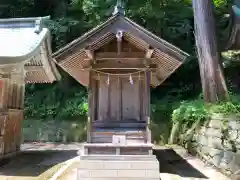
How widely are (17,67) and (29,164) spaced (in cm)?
350

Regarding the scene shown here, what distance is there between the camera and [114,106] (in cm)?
829

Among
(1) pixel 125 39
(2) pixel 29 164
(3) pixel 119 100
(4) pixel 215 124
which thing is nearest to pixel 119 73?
(3) pixel 119 100

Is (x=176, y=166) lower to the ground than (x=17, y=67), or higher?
lower

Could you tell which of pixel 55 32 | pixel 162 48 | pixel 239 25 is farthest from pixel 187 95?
pixel 162 48

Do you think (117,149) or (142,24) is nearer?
(117,149)

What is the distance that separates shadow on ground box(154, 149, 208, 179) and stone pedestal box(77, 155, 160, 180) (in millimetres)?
1256

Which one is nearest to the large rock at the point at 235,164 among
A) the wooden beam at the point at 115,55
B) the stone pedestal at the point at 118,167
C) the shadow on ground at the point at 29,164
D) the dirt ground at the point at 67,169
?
the dirt ground at the point at 67,169

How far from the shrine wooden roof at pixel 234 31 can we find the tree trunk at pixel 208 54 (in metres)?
1.30

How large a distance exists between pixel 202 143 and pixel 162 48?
14.4ft

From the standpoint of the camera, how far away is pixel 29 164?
9320mm

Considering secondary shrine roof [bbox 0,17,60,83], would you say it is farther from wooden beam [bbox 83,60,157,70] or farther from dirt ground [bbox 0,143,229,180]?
dirt ground [bbox 0,143,229,180]

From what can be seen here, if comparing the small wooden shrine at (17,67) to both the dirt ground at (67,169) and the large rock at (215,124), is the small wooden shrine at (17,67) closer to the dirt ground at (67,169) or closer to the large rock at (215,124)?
the dirt ground at (67,169)

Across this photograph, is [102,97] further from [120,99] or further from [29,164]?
[29,164]

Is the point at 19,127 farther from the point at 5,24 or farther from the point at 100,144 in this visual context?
the point at 100,144
